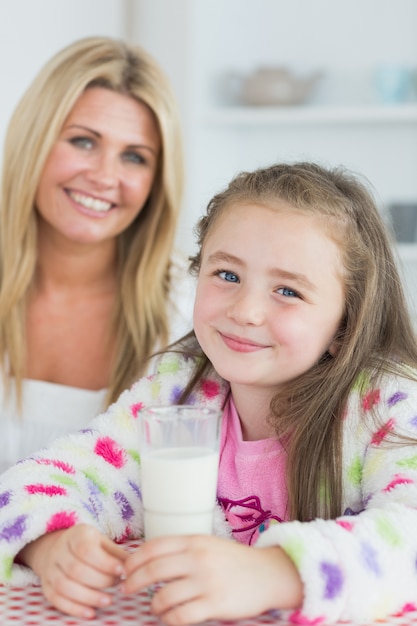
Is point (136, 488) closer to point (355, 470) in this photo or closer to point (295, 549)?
point (355, 470)

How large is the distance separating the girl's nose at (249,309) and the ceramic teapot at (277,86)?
268cm

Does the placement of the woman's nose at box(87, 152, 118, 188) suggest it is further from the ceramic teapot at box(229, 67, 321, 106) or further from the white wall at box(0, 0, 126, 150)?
the ceramic teapot at box(229, 67, 321, 106)

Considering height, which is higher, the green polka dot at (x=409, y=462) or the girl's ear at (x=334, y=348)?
the girl's ear at (x=334, y=348)

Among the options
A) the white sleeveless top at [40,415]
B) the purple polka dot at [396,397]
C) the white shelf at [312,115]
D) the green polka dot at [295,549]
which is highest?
the white shelf at [312,115]

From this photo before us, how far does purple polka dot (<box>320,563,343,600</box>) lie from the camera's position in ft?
3.42

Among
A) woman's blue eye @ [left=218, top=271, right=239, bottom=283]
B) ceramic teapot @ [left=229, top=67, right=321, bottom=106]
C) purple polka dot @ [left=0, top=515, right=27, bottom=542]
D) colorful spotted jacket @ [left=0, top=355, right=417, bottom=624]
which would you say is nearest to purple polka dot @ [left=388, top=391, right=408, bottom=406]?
colorful spotted jacket @ [left=0, top=355, right=417, bottom=624]

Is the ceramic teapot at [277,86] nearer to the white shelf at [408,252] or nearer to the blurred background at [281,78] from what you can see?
the blurred background at [281,78]

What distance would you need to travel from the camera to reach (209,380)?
5.22 feet

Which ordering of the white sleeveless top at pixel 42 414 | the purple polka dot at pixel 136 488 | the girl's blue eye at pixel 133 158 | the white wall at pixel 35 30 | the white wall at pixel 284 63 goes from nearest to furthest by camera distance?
the purple polka dot at pixel 136 488 → the white sleeveless top at pixel 42 414 → the girl's blue eye at pixel 133 158 → the white wall at pixel 35 30 → the white wall at pixel 284 63

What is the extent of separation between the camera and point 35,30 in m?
3.63

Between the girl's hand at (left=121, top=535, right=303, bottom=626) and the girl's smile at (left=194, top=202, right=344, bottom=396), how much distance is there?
377 mm

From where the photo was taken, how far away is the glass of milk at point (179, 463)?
1098mm

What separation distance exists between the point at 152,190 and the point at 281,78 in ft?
4.95

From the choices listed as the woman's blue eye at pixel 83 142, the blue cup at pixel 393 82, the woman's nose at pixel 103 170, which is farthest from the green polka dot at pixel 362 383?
the blue cup at pixel 393 82
